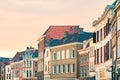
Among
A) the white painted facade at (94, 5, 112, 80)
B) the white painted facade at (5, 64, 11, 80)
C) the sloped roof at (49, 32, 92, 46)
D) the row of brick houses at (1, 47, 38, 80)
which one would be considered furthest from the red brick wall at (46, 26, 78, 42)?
the white painted facade at (5, 64, 11, 80)

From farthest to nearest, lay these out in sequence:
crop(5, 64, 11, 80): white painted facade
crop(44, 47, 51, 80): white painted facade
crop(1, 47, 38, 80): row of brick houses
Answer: crop(5, 64, 11, 80): white painted facade < crop(1, 47, 38, 80): row of brick houses < crop(44, 47, 51, 80): white painted facade

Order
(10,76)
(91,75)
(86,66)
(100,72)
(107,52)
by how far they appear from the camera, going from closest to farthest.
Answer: (107,52), (100,72), (91,75), (86,66), (10,76)

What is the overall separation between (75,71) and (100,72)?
30512mm

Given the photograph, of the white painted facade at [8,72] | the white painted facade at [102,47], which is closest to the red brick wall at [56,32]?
the white painted facade at [102,47]

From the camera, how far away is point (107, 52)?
67.6m

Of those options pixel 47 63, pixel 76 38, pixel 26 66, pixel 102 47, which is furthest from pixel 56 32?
pixel 102 47

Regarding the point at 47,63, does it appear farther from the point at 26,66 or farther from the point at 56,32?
the point at 26,66

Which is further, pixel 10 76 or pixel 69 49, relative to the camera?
pixel 10 76

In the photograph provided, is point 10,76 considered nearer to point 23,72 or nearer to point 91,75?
point 23,72

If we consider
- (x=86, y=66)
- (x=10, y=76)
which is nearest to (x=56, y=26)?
(x=86, y=66)

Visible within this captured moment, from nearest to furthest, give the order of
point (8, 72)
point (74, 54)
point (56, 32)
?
point (74, 54), point (56, 32), point (8, 72)

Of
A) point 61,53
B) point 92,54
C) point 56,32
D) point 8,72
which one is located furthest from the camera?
point 8,72

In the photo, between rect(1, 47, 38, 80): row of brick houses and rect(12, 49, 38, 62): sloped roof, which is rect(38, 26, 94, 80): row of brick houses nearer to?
rect(1, 47, 38, 80): row of brick houses

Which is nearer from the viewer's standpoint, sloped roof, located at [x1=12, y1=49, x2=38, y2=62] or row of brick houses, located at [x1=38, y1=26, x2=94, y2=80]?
row of brick houses, located at [x1=38, y1=26, x2=94, y2=80]
